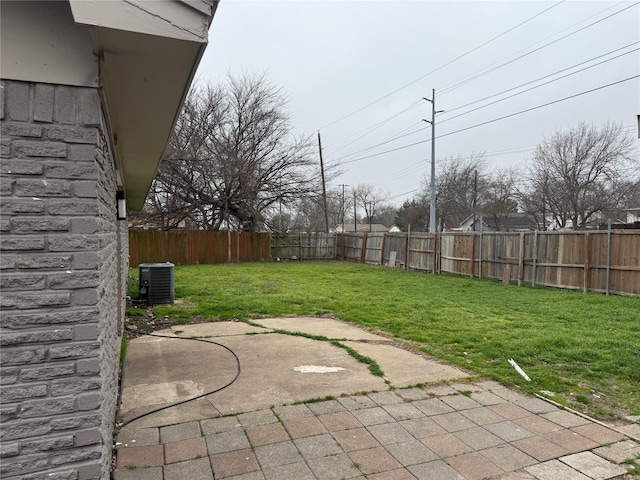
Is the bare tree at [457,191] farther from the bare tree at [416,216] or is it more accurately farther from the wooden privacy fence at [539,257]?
the wooden privacy fence at [539,257]

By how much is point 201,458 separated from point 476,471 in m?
1.71

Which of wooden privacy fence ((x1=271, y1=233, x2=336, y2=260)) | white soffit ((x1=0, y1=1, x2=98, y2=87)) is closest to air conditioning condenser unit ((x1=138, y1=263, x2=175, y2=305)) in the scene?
white soffit ((x1=0, y1=1, x2=98, y2=87))


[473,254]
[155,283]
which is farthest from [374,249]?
[155,283]

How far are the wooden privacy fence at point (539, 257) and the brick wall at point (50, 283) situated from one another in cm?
1086

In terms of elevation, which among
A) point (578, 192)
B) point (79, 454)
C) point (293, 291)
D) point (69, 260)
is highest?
point (578, 192)

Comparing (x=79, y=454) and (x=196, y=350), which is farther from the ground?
(x=79, y=454)

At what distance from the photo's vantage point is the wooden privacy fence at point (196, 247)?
16812 mm

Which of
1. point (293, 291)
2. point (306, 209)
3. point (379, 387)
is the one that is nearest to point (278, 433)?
point (379, 387)

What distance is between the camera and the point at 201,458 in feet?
8.45

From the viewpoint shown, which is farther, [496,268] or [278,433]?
[496,268]

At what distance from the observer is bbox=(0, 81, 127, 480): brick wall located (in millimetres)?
1648

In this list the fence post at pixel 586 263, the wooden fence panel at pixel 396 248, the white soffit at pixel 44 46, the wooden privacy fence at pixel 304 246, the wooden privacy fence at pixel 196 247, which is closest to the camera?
the white soffit at pixel 44 46

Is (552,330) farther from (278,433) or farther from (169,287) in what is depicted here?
(169,287)

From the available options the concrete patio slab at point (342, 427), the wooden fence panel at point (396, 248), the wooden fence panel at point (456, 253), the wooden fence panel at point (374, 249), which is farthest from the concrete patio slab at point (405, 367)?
the wooden fence panel at point (374, 249)
